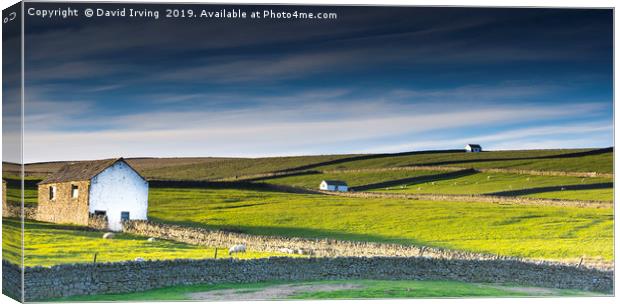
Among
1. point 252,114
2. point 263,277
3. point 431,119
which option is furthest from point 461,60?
point 263,277

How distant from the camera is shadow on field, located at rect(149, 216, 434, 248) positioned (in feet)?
104

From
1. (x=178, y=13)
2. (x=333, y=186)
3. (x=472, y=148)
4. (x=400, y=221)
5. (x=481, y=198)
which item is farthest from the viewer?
(x=481, y=198)

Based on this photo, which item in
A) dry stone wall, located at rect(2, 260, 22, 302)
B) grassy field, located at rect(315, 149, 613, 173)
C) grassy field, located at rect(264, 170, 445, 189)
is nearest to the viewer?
dry stone wall, located at rect(2, 260, 22, 302)

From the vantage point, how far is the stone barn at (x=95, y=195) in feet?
97.3

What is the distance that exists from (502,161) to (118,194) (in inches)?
469

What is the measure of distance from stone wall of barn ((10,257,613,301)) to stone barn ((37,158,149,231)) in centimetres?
413

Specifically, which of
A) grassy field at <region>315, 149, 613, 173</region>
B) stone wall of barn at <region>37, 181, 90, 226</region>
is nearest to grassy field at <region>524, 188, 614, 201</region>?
grassy field at <region>315, 149, 613, 173</region>

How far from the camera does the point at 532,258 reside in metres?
29.4

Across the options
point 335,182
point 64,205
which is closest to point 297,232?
point 335,182

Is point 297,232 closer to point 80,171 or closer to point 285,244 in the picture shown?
point 285,244

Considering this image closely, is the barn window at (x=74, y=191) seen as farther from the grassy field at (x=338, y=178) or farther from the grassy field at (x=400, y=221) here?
the grassy field at (x=338, y=178)

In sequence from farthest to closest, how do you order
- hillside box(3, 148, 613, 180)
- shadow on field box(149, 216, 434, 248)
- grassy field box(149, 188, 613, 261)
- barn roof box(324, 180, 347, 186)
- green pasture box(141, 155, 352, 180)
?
barn roof box(324, 180, 347, 186), shadow on field box(149, 216, 434, 248), grassy field box(149, 188, 613, 261), green pasture box(141, 155, 352, 180), hillside box(3, 148, 613, 180)

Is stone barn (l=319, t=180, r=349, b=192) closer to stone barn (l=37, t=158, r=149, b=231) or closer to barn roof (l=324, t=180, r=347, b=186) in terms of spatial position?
barn roof (l=324, t=180, r=347, b=186)

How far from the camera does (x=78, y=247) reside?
27891mm
